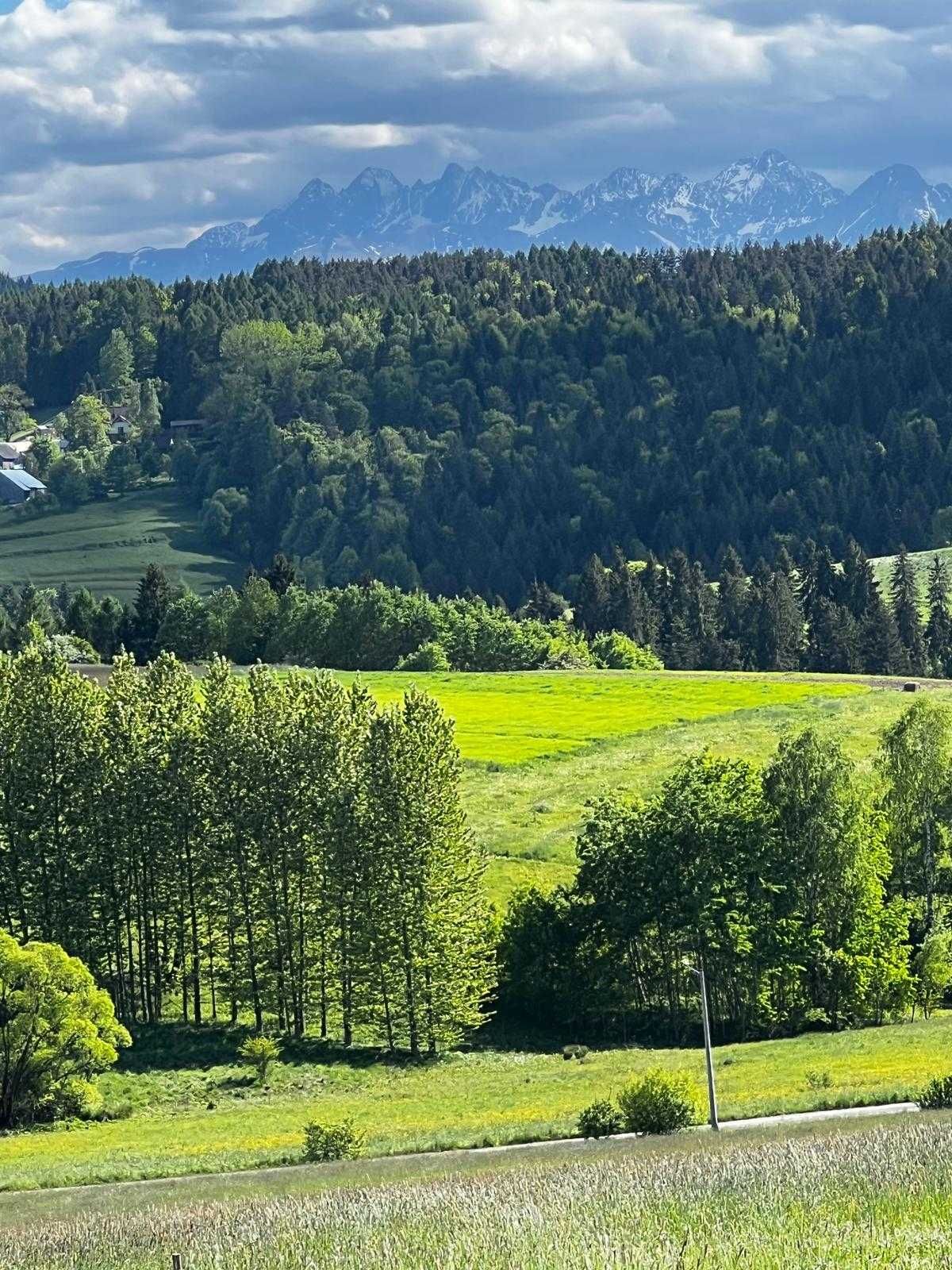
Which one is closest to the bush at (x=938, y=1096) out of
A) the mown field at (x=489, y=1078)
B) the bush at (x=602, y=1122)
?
the mown field at (x=489, y=1078)

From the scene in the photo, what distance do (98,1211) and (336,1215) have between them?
848 cm

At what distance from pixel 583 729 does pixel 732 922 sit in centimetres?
5621

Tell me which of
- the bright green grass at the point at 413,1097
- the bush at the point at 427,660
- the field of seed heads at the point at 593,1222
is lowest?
the bright green grass at the point at 413,1097

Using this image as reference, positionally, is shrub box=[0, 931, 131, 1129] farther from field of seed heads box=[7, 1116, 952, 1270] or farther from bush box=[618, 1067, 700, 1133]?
field of seed heads box=[7, 1116, 952, 1270]

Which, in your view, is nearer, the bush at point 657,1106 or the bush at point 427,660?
the bush at point 657,1106

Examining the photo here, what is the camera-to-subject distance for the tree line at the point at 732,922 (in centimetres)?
7950

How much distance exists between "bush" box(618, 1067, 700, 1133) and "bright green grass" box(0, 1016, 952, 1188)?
2.80 metres

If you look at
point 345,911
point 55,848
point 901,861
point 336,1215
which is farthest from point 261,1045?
point 336,1215

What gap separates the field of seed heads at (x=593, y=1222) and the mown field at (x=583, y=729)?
2308 inches

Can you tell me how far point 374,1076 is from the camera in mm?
73125

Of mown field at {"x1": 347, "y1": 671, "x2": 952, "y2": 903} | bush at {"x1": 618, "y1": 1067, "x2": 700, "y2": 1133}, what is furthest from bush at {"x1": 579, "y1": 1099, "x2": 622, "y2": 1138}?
mown field at {"x1": 347, "y1": 671, "x2": 952, "y2": 903}

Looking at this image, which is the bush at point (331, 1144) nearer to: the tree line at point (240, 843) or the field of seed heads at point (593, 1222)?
the field of seed heads at point (593, 1222)

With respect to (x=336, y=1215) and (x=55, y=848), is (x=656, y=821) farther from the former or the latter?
(x=336, y=1215)

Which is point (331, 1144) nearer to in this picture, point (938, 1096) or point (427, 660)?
point (938, 1096)
